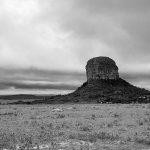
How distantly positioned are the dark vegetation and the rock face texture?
2.73 meters

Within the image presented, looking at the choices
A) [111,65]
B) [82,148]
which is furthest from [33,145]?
[111,65]

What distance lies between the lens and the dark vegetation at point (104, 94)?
3917 inches

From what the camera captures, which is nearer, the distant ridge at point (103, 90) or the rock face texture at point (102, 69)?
the distant ridge at point (103, 90)

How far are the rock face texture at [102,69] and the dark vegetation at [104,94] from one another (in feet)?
8.95

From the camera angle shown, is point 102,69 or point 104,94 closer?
point 104,94

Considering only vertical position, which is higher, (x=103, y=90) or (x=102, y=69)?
(x=102, y=69)

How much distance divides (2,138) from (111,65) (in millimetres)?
114793

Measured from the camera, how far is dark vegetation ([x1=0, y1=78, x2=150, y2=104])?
99.5 m

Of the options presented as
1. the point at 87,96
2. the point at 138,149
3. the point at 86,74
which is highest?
the point at 86,74

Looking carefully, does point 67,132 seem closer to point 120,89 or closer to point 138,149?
point 138,149

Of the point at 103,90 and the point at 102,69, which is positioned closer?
the point at 103,90

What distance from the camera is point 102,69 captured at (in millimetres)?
131250

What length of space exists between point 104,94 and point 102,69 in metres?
23.7

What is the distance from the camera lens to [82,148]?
56.3 ft
